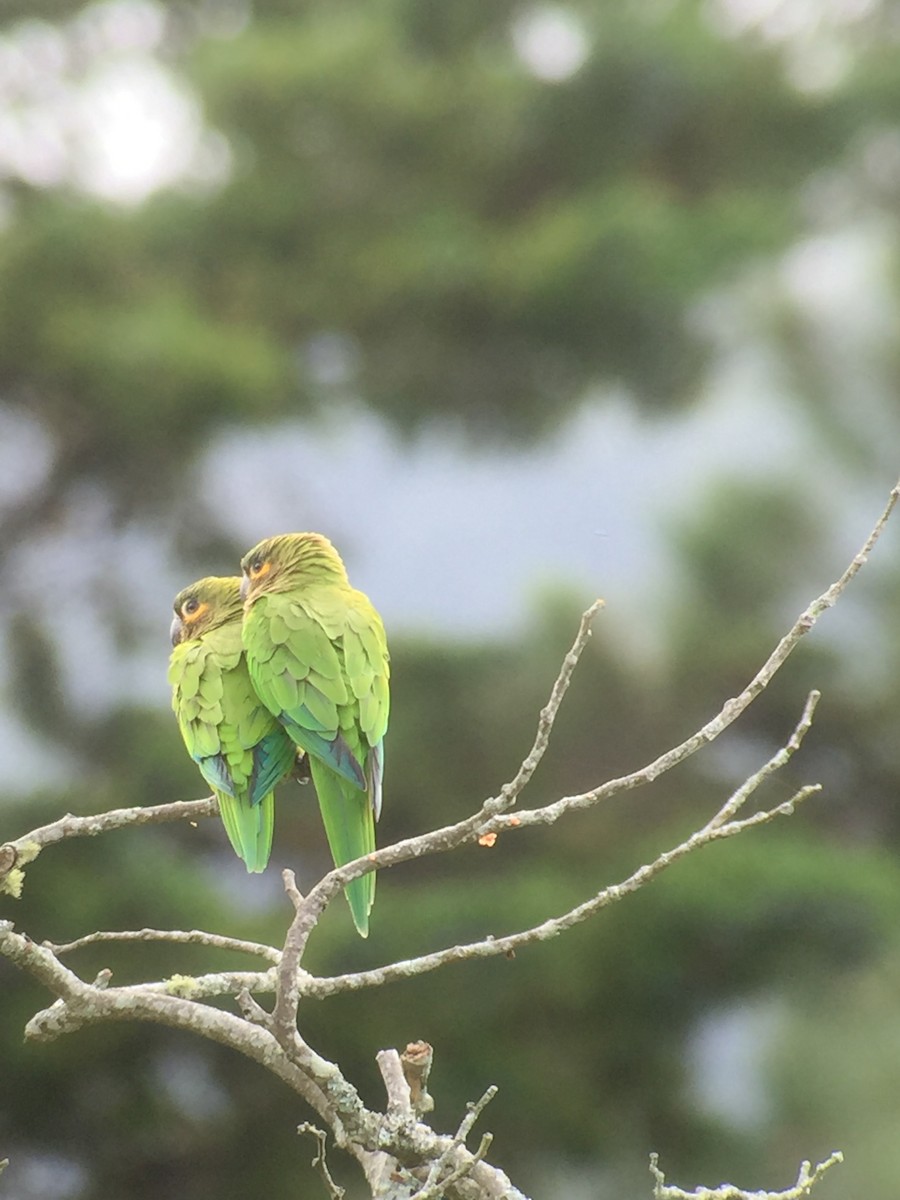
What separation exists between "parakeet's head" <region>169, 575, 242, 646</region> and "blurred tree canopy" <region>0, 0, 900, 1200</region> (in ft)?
9.61

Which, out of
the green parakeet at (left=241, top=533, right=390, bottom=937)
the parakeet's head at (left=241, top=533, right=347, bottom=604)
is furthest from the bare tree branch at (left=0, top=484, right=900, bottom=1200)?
the parakeet's head at (left=241, top=533, right=347, bottom=604)

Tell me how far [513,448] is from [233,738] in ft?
14.3

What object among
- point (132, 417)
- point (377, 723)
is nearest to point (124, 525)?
point (132, 417)

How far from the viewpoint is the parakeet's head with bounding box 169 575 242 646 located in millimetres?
1465

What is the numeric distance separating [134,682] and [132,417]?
839 millimetres

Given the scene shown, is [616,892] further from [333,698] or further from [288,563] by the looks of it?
[288,563]

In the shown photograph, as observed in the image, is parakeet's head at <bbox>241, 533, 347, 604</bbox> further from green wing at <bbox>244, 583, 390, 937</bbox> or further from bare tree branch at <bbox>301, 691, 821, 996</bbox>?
bare tree branch at <bbox>301, 691, 821, 996</bbox>

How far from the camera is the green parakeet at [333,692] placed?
119cm

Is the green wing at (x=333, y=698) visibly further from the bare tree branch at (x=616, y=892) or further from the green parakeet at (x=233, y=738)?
the bare tree branch at (x=616, y=892)

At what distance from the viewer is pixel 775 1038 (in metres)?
5.78

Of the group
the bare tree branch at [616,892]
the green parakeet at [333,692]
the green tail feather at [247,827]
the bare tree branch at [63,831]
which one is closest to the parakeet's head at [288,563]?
the green parakeet at [333,692]

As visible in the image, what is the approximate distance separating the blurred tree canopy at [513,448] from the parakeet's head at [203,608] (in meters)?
2.93

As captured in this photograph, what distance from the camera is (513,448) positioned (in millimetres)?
5578

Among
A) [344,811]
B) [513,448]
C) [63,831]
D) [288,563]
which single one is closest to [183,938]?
[63,831]
